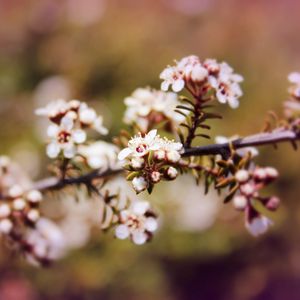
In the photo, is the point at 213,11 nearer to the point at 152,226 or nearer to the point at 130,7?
the point at 130,7

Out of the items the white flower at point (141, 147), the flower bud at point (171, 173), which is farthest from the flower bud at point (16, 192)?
the flower bud at point (171, 173)

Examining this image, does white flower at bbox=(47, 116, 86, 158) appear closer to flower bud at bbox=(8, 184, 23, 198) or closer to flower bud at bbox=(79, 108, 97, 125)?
flower bud at bbox=(79, 108, 97, 125)

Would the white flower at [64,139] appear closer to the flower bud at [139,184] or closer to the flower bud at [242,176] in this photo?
the flower bud at [139,184]

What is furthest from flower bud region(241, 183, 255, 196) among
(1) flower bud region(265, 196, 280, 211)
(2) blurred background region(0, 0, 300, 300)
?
(2) blurred background region(0, 0, 300, 300)

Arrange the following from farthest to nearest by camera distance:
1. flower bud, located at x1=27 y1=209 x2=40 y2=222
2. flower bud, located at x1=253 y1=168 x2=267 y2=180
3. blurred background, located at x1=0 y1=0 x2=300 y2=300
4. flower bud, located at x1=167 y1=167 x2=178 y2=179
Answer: blurred background, located at x1=0 y1=0 x2=300 y2=300, flower bud, located at x1=27 y1=209 x2=40 y2=222, flower bud, located at x1=253 y1=168 x2=267 y2=180, flower bud, located at x1=167 y1=167 x2=178 y2=179

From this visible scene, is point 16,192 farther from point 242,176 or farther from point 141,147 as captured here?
point 242,176

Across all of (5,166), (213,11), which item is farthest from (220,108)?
(5,166)
